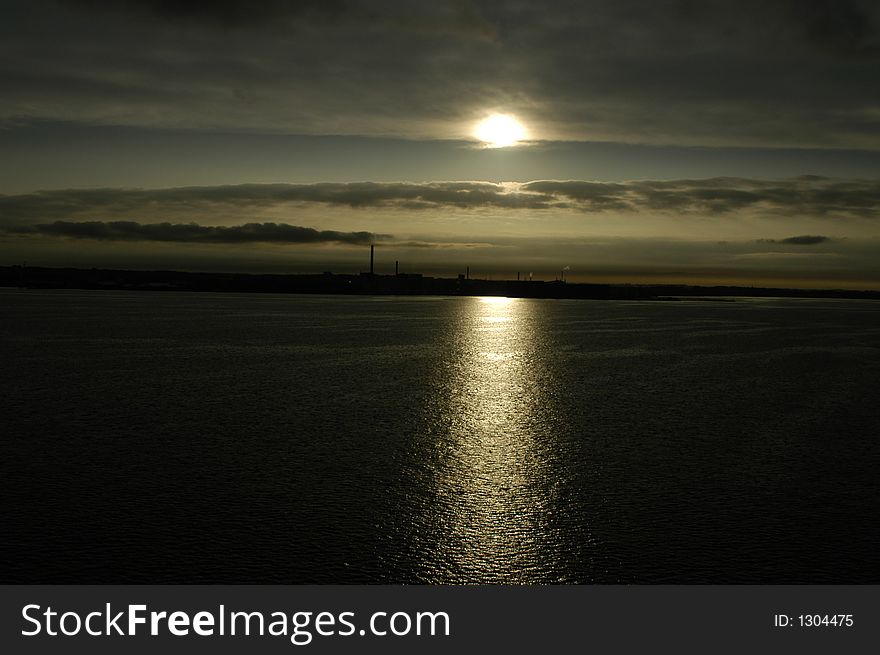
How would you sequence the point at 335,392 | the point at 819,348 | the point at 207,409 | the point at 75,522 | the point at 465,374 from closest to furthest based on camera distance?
1. the point at 75,522
2. the point at 207,409
3. the point at 335,392
4. the point at 465,374
5. the point at 819,348

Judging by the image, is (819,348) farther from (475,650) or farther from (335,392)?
(475,650)

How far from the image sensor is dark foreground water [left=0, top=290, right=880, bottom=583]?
9070 mm

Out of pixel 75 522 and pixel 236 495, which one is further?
pixel 236 495

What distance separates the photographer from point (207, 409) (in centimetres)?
2031

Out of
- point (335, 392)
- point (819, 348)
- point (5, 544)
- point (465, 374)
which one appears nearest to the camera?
point (5, 544)

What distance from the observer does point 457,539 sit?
9.81 metres

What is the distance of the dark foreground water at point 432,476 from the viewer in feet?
29.8

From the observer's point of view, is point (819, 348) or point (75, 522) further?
point (819, 348)

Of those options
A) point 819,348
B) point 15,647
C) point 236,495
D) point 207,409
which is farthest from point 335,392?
point 819,348

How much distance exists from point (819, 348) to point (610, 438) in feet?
113

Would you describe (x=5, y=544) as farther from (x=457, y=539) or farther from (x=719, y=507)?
(x=719, y=507)

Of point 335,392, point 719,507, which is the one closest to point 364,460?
point 719,507

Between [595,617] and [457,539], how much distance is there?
2271 millimetres

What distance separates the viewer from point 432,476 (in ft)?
43.4
